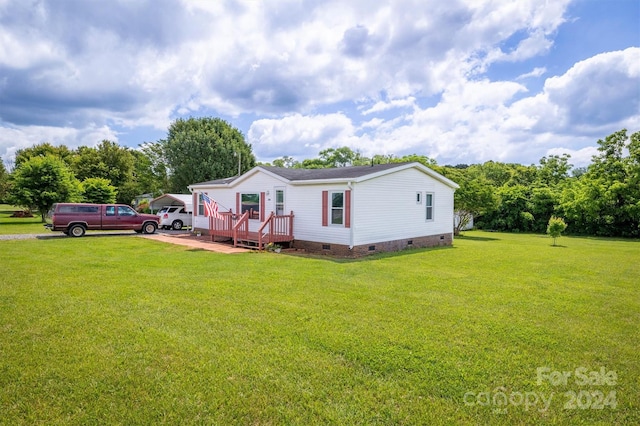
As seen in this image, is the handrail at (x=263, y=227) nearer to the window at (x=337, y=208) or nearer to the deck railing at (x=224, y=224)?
the deck railing at (x=224, y=224)

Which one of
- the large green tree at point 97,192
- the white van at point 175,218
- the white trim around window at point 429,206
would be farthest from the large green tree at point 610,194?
the large green tree at point 97,192

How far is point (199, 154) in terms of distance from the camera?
34.1 metres

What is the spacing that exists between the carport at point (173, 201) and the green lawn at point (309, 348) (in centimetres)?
1590

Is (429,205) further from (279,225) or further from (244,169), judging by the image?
(244,169)

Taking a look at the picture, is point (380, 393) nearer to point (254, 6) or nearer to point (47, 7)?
point (254, 6)

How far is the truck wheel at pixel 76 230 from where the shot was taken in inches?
635

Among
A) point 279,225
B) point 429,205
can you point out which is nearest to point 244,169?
point 279,225

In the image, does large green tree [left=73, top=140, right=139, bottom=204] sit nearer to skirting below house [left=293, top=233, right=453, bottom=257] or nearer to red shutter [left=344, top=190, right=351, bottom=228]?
skirting below house [left=293, top=233, right=453, bottom=257]

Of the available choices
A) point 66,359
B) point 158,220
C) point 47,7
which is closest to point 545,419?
point 66,359

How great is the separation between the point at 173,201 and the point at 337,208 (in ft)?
63.8

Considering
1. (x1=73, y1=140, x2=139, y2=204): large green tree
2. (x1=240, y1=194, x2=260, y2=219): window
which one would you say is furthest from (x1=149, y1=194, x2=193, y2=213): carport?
(x1=73, y1=140, x2=139, y2=204): large green tree

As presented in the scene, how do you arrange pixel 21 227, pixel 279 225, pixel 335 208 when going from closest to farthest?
1. pixel 335 208
2. pixel 279 225
3. pixel 21 227

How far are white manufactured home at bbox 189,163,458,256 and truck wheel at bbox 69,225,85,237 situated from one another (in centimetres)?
613

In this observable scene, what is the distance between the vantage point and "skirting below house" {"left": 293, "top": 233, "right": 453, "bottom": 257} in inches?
476
